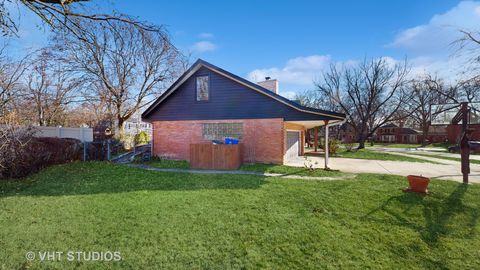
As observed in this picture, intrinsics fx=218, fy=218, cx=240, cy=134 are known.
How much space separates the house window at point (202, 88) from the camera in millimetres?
12609

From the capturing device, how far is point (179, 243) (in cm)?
381

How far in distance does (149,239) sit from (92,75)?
2185 centimetres

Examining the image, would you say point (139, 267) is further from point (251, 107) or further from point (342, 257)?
point (251, 107)

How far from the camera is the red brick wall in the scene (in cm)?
1146

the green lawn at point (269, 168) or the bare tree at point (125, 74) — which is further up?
the bare tree at point (125, 74)

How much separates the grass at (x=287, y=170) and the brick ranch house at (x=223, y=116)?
879 millimetres

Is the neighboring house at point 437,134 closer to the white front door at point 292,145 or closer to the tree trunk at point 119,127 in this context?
the white front door at point 292,145

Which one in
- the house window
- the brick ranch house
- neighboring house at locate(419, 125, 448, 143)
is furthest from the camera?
neighboring house at locate(419, 125, 448, 143)

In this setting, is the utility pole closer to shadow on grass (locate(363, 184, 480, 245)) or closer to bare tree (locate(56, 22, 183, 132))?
shadow on grass (locate(363, 184, 480, 245))

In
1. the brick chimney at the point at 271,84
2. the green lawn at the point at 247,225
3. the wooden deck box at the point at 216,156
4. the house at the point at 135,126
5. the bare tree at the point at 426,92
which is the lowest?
the green lawn at the point at 247,225

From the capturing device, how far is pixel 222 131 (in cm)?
1256

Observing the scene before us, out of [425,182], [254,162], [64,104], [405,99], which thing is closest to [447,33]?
[425,182]

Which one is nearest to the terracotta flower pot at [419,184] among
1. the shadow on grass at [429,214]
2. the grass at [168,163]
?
the shadow on grass at [429,214]

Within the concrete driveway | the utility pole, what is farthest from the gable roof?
the utility pole
